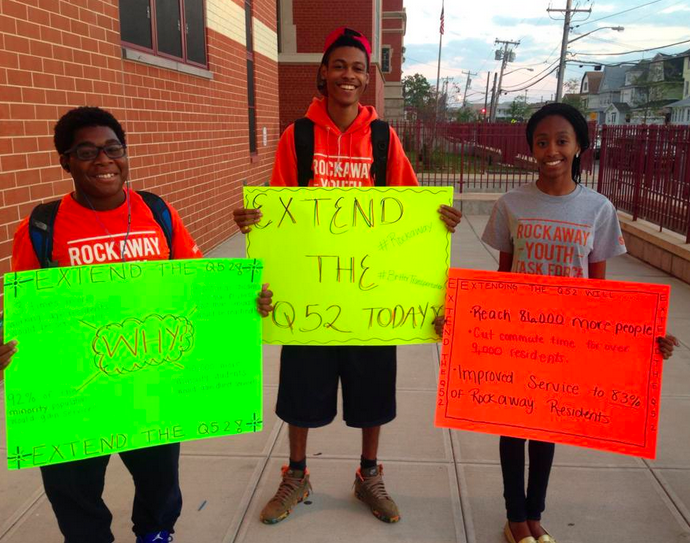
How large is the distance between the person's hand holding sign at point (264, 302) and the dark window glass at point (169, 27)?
18.4 feet

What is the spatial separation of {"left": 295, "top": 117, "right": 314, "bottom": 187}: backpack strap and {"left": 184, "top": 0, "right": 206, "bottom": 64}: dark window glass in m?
5.90

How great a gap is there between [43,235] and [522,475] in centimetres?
202

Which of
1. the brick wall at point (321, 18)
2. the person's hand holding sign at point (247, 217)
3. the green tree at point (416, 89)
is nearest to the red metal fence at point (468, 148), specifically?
the brick wall at point (321, 18)

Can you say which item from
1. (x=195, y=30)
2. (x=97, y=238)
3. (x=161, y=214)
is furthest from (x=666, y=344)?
(x=195, y=30)

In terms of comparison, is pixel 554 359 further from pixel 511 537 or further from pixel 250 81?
pixel 250 81

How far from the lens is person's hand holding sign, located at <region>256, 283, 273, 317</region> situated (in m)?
2.31

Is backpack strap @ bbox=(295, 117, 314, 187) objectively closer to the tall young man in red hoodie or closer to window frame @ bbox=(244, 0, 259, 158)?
the tall young man in red hoodie

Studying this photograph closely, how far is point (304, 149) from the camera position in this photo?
2611 mm

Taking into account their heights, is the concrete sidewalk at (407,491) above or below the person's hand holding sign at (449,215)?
below

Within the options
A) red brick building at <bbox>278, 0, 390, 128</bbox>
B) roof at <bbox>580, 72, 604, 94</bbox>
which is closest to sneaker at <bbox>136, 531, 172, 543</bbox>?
red brick building at <bbox>278, 0, 390, 128</bbox>

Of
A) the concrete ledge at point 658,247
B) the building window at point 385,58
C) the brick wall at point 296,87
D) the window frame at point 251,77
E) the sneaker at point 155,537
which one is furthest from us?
the building window at point 385,58

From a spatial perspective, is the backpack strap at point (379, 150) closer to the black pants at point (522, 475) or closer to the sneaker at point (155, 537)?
the black pants at point (522, 475)

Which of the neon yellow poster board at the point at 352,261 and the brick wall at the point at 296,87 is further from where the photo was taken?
the brick wall at the point at 296,87

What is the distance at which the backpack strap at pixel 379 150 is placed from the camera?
262 centimetres
